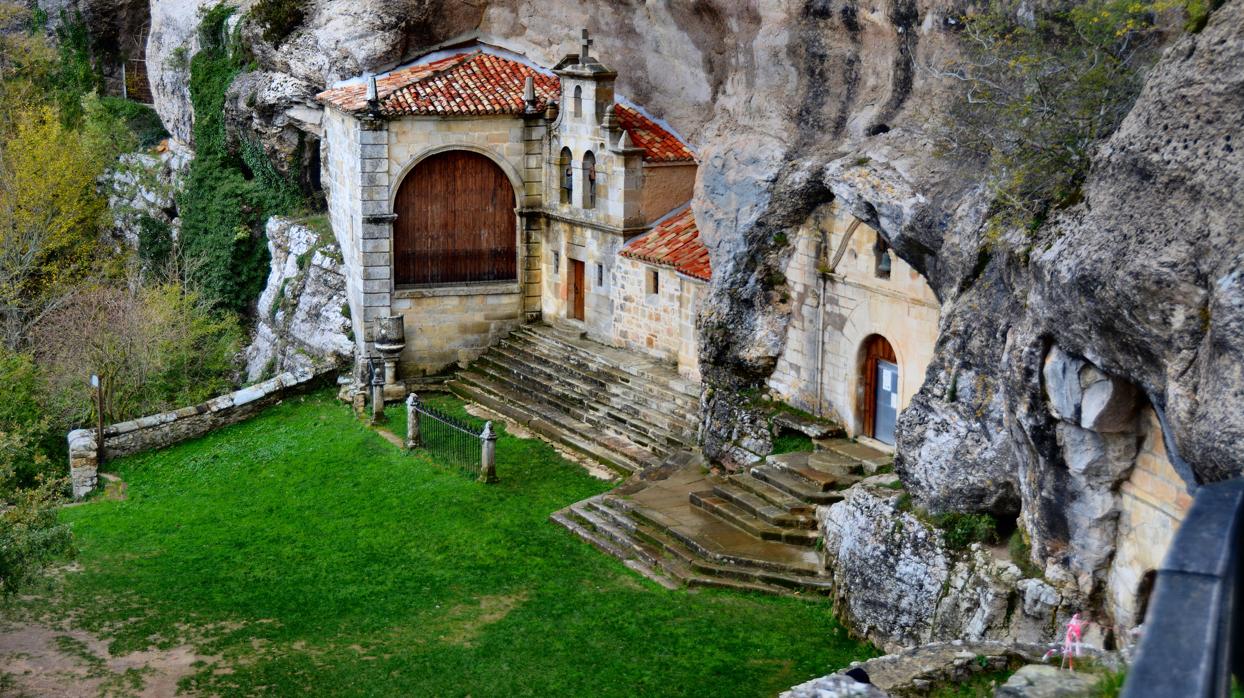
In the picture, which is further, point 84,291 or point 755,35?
point 84,291

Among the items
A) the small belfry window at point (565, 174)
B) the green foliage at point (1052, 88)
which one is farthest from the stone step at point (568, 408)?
the green foliage at point (1052, 88)

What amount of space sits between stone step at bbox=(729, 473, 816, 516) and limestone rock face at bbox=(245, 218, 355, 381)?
11951 millimetres

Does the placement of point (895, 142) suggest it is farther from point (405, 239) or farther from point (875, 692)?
point (405, 239)

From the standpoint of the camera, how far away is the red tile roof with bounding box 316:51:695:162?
2688 centimetres

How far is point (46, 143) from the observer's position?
38.8m

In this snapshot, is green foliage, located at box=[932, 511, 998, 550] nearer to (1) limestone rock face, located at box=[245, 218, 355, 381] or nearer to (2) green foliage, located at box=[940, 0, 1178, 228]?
(2) green foliage, located at box=[940, 0, 1178, 228]

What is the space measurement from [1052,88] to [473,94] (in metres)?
16.6

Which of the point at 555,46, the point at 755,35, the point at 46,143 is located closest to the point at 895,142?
the point at 755,35

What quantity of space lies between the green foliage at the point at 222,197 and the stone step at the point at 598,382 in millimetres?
9761

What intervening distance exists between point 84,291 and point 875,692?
1142 inches

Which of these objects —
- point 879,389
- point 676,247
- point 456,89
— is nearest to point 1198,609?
point 879,389

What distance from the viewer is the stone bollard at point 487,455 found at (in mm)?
23016

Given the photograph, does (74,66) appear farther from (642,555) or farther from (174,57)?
(642,555)

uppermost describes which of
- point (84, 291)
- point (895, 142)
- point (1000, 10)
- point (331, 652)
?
point (1000, 10)
